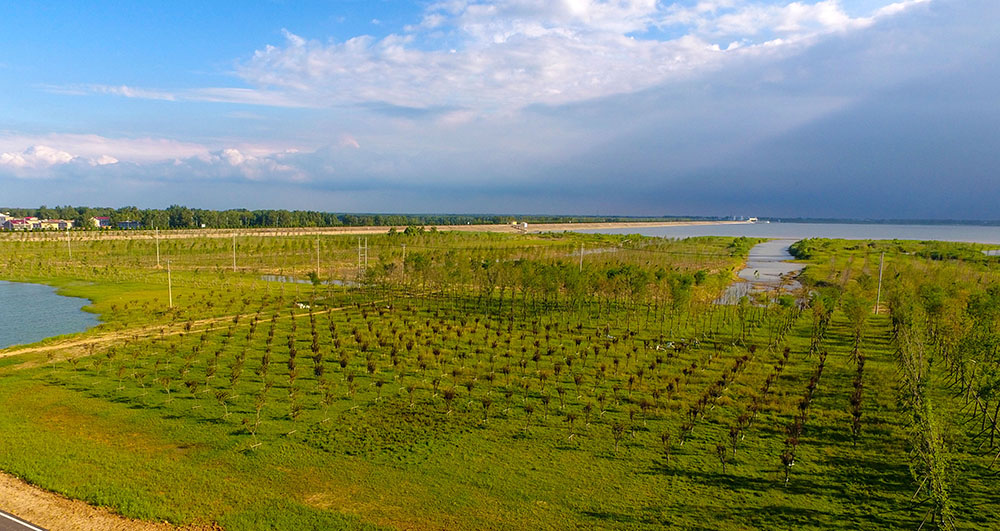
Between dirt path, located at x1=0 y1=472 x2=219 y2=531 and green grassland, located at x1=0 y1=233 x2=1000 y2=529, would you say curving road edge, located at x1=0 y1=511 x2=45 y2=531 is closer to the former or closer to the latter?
dirt path, located at x1=0 y1=472 x2=219 y2=531

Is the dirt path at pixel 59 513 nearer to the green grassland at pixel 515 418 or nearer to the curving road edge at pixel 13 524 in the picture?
the curving road edge at pixel 13 524

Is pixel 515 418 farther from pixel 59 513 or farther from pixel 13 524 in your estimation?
pixel 13 524

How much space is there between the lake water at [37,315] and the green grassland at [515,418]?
103 inches

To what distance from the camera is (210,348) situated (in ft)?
102

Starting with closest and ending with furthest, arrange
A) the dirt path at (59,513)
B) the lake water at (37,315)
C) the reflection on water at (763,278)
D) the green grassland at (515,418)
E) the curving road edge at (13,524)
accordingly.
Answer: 1. the curving road edge at (13,524)
2. the dirt path at (59,513)
3. the green grassland at (515,418)
4. the lake water at (37,315)
5. the reflection on water at (763,278)

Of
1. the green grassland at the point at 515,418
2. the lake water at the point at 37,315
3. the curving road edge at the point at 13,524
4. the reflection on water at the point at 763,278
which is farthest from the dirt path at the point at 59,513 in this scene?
the reflection on water at the point at 763,278

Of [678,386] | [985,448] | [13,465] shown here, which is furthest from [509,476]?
[985,448]

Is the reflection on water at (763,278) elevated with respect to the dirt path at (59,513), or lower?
elevated

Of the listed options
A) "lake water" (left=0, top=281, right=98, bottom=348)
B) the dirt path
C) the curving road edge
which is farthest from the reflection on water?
"lake water" (left=0, top=281, right=98, bottom=348)

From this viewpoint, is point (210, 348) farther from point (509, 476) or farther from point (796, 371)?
point (796, 371)

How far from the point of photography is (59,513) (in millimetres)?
14016

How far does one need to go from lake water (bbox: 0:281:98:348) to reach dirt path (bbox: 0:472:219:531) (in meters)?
23.4

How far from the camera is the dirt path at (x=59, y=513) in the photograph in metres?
13.6

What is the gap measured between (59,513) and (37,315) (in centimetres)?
3698
